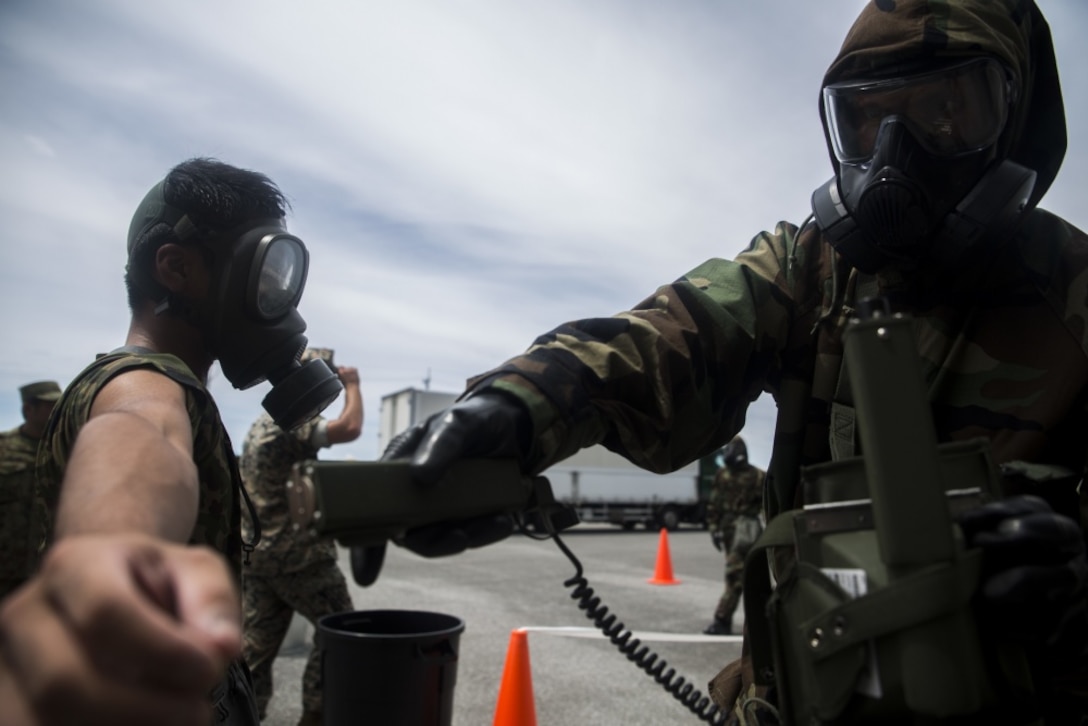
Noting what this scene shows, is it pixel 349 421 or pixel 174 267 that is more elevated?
pixel 174 267

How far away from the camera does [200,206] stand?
2277mm

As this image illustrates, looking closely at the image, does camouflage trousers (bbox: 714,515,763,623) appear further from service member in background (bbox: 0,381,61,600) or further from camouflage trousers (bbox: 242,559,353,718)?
service member in background (bbox: 0,381,61,600)

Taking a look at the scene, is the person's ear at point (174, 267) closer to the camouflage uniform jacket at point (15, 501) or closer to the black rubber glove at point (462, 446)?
the black rubber glove at point (462, 446)

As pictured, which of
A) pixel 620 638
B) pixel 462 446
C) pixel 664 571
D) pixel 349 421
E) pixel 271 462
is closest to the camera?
pixel 462 446

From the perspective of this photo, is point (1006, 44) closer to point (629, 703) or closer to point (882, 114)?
point (882, 114)

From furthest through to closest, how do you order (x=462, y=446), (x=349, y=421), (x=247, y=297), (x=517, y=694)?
(x=349, y=421) < (x=517, y=694) < (x=247, y=297) < (x=462, y=446)

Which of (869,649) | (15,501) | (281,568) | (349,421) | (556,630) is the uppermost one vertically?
(349,421)

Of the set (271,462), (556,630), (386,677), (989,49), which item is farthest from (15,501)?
(989,49)

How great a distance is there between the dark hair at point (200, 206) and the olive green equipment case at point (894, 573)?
6.08 feet

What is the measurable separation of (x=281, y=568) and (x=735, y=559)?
5355 mm

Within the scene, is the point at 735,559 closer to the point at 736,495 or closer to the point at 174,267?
the point at 736,495

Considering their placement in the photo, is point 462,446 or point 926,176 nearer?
point 462,446

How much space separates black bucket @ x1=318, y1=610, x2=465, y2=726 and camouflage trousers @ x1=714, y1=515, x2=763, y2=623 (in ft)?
13.7

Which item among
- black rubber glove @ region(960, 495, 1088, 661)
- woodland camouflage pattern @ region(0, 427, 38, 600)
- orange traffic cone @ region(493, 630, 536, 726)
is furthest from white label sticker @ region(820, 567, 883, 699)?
woodland camouflage pattern @ region(0, 427, 38, 600)
